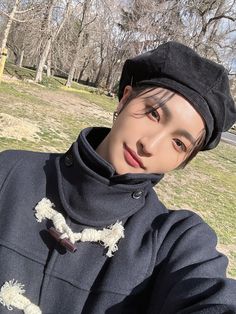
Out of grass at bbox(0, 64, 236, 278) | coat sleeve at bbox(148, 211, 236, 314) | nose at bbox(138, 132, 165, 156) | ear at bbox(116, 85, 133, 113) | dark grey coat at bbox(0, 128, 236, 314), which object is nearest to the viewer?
coat sleeve at bbox(148, 211, 236, 314)

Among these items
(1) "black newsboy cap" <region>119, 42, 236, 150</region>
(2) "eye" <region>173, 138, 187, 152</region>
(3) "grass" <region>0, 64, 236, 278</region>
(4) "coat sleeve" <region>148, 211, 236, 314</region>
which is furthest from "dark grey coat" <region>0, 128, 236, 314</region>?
(3) "grass" <region>0, 64, 236, 278</region>

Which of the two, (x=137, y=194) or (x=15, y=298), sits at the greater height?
(x=137, y=194)

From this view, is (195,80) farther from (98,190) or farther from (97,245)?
(97,245)

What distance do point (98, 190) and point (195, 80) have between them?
446 millimetres

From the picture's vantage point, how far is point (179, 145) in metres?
1.30

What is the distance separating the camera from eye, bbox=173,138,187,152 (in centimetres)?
128

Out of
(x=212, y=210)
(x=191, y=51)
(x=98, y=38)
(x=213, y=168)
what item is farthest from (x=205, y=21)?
(x=191, y=51)

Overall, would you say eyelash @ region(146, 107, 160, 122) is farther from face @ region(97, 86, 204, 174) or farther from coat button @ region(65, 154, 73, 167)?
coat button @ region(65, 154, 73, 167)

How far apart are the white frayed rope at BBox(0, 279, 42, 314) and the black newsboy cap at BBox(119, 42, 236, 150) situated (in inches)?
29.4

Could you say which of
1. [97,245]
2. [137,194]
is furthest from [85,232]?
[137,194]

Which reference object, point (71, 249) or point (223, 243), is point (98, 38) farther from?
point (71, 249)

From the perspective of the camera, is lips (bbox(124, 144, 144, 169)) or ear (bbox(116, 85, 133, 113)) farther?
ear (bbox(116, 85, 133, 113))

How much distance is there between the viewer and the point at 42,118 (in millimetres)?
9766

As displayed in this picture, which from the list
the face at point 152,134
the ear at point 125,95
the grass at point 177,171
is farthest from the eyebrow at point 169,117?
the grass at point 177,171
